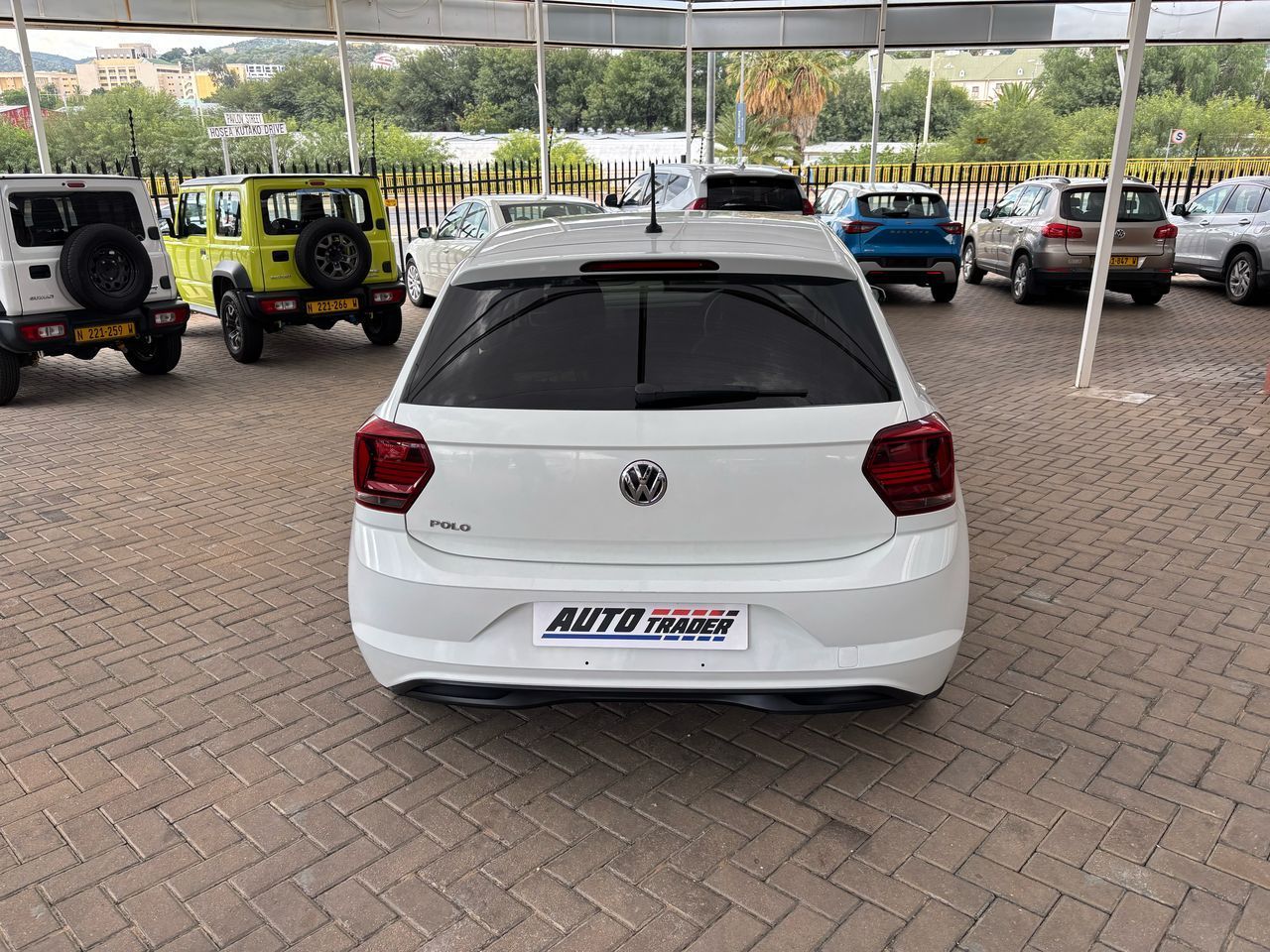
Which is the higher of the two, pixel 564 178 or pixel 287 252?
pixel 564 178

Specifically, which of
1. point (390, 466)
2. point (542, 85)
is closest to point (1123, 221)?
point (542, 85)

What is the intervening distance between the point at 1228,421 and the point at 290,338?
10.3 meters

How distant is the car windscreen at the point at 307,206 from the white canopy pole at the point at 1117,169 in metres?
7.66

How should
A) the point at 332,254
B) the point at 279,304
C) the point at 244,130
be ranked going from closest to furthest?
the point at 279,304, the point at 332,254, the point at 244,130

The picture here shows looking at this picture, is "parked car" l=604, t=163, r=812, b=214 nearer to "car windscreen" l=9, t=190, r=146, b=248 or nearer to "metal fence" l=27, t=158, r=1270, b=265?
"metal fence" l=27, t=158, r=1270, b=265

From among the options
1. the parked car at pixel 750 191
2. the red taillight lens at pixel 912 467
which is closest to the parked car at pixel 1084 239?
the parked car at pixel 750 191

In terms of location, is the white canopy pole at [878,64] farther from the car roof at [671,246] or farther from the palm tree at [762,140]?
the palm tree at [762,140]

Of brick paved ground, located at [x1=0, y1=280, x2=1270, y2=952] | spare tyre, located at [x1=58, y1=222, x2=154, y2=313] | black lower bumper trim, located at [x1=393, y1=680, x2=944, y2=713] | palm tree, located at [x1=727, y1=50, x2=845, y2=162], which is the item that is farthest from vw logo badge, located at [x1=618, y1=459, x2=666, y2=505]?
palm tree, located at [x1=727, y1=50, x2=845, y2=162]

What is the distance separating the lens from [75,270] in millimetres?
8578

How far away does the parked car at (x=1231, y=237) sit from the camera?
13805 millimetres

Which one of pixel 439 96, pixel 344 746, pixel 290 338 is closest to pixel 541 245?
pixel 344 746

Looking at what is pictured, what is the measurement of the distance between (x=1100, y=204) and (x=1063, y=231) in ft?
2.19

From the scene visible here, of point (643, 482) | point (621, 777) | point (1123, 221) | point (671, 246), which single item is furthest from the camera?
point (1123, 221)

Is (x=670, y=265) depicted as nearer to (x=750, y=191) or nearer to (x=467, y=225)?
(x=467, y=225)
